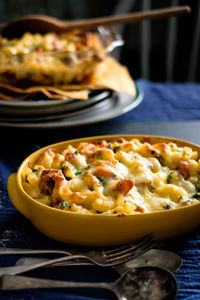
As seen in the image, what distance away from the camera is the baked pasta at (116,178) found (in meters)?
0.84

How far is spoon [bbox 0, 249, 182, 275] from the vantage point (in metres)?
0.74

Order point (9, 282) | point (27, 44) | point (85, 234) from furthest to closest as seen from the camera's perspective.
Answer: point (27, 44) < point (85, 234) < point (9, 282)

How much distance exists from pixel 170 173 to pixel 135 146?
0.45ft

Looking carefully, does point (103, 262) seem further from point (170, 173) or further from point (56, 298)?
point (170, 173)

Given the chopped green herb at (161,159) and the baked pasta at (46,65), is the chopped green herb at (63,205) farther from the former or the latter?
the baked pasta at (46,65)

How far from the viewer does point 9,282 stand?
2.24 ft

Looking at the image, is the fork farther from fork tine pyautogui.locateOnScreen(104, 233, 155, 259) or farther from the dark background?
the dark background

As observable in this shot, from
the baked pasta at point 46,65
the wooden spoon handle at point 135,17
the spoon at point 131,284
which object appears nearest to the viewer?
the spoon at point 131,284

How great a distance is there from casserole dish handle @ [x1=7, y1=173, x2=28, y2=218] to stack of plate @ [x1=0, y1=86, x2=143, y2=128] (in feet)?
1.42

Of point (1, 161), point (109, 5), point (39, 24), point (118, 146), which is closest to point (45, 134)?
point (1, 161)

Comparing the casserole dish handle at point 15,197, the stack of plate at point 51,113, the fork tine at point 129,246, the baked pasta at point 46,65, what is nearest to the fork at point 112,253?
the fork tine at point 129,246

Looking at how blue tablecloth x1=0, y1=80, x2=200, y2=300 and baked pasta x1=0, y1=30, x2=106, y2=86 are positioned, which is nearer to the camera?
blue tablecloth x1=0, y1=80, x2=200, y2=300

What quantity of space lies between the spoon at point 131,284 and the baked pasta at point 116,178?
129 millimetres

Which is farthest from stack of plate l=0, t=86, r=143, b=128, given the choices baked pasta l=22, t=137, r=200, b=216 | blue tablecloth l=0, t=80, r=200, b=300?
baked pasta l=22, t=137, r=200, b=216
